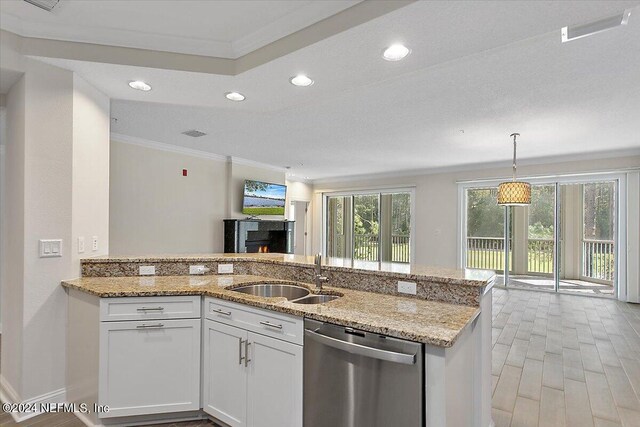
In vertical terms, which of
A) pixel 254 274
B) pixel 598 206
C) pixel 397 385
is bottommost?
pixel 397 385

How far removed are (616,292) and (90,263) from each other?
779 centimetres

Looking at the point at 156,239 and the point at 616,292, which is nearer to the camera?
the point at 156,239

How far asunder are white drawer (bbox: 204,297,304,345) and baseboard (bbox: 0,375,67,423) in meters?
1.26

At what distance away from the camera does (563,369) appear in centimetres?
304

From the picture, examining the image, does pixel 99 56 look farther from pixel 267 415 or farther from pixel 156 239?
pixel 156 239

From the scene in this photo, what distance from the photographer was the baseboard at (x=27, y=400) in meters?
2.19

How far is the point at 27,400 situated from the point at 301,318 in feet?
6.76

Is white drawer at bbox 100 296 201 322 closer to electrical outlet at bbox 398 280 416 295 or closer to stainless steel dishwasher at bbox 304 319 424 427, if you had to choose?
stainless steel dishwasher at bbox 304 319 424 427

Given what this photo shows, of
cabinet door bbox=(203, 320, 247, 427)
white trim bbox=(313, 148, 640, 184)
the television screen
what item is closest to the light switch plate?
Answer: cabinet door bbox=(203, 320, 247, 427)

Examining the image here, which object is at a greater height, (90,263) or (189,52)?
(189,52)

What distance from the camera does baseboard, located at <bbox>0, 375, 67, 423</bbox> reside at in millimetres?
2189

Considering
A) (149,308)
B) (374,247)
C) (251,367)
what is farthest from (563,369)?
(374,247)

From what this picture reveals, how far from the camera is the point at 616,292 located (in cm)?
578

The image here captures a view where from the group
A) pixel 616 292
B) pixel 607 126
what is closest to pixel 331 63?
pixel 607 126
